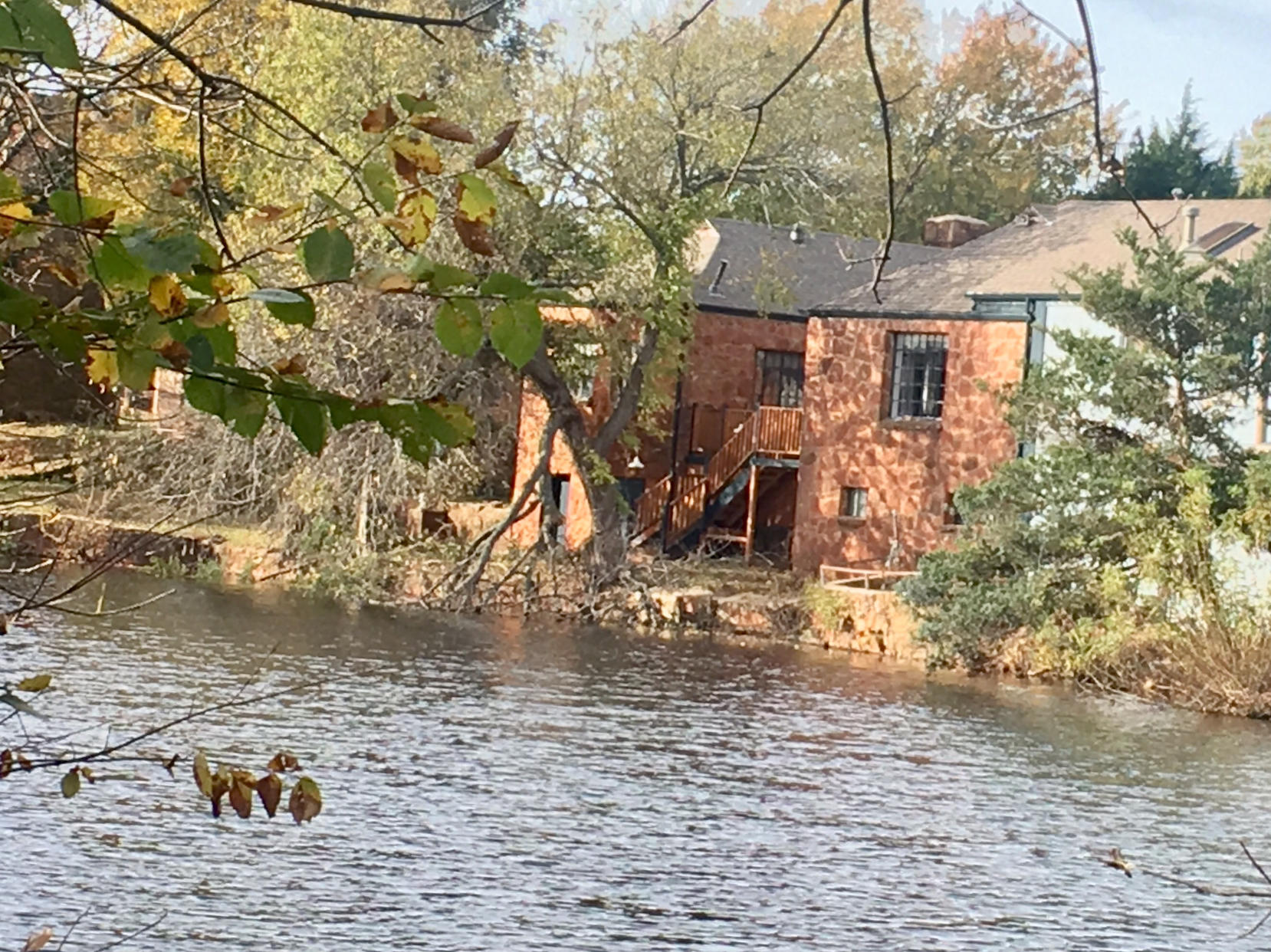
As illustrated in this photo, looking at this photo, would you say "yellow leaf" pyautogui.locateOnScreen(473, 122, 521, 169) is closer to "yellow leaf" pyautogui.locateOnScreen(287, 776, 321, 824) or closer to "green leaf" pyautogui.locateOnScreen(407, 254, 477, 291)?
"green leaf" pyautogui.locateOnScreen(407, 254, 477, 291)

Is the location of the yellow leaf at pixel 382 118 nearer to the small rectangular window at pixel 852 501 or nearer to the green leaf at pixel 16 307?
the green leaf at pixel 16 307

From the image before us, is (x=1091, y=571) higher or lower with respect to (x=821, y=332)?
lower

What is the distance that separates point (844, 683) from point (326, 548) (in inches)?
440

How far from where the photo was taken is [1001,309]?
3312cm

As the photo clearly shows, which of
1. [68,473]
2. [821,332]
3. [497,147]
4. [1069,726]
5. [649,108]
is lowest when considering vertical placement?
[1069,726]

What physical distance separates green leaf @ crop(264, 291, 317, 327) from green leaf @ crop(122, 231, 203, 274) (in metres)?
0.13

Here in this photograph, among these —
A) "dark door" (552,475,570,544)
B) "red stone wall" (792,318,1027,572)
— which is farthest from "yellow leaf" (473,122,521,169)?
"dark door" (552,475,570,544)

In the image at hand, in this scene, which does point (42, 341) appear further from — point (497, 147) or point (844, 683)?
point (844, 683)

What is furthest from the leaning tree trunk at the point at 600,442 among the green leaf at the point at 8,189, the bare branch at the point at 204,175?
the green leaf at the point at 8,189

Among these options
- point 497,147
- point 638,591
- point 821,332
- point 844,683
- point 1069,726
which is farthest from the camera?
point 821,332

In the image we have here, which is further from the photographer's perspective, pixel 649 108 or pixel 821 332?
pixel 821 332

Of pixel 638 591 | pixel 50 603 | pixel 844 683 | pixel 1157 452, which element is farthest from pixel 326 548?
pixel 50 603

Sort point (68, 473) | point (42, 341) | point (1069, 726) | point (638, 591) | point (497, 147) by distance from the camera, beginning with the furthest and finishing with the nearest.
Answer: point (638, 591), point (1069, 726), point (68, 473), point (497, 147), point (42, 341)

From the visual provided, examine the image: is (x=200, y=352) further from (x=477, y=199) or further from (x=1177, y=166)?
(x=1177, y=166)
